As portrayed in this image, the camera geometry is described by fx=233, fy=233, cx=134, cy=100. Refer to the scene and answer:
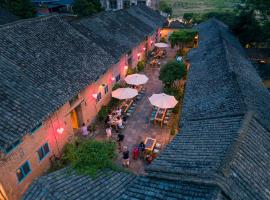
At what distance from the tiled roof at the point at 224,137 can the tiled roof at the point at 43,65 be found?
726 cm

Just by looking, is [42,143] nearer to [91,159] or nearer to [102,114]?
[91,159]

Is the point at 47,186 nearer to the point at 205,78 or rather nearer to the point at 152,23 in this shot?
the point at 205,78

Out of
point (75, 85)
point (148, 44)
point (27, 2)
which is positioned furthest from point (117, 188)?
point (27, 2)

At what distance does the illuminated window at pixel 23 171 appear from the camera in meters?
13.1

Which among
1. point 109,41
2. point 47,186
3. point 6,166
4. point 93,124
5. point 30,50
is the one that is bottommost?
point 93,124

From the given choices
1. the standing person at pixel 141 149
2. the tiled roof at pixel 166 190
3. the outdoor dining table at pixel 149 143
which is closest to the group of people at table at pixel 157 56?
the outdoor dining table at pixel 149 143

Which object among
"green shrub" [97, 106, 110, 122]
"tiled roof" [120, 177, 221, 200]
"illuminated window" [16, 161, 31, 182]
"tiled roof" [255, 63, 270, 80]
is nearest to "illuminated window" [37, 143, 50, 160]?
"illuminated window" [16, 161, 31, 182]

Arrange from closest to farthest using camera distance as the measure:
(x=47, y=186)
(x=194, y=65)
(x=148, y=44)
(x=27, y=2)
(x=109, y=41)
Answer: (x=47, y=186)
(x=194, y=65)
(x=109, y=41)
(x=148, y=44)
(x=27, y=2)

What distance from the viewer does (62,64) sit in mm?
17422

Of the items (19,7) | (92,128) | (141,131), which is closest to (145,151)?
(141,131)

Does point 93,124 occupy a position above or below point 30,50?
below

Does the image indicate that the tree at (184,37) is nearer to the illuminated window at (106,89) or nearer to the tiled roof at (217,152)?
the illuminated window at (106,89)

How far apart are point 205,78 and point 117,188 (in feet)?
41.0

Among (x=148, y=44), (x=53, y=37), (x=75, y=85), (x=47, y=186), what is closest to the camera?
(x=47, y=186)
